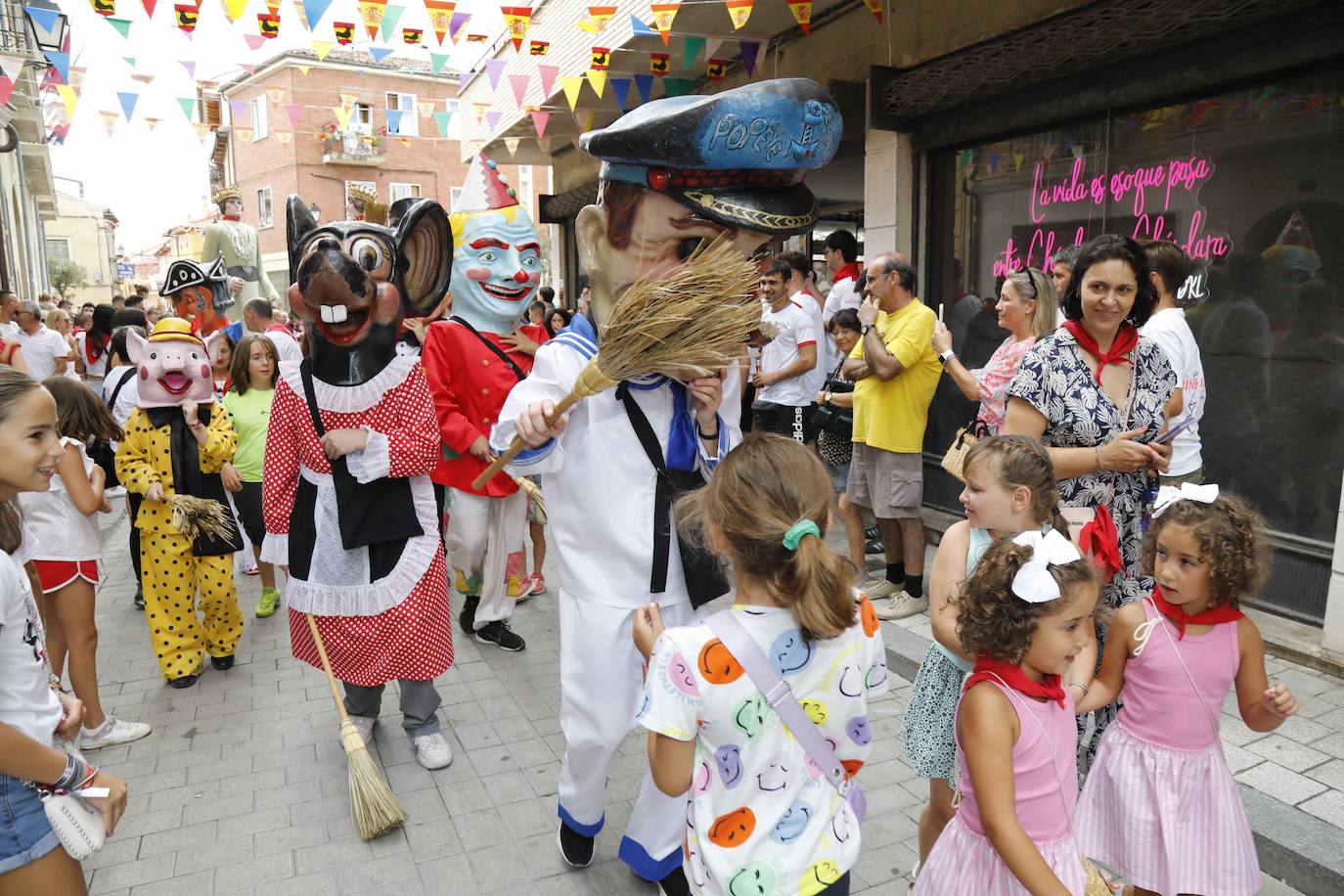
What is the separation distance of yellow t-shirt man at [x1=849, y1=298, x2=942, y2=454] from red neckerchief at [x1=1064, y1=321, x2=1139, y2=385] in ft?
6.36

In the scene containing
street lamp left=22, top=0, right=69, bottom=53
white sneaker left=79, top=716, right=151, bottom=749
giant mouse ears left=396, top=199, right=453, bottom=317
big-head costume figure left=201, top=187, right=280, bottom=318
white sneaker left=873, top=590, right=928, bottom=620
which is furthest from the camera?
big-head costume figure left=201, top=187, right=280, bottom=318

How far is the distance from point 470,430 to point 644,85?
246 inches

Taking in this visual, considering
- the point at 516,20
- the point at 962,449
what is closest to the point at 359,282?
the point at 962,449

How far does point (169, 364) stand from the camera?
171 inches

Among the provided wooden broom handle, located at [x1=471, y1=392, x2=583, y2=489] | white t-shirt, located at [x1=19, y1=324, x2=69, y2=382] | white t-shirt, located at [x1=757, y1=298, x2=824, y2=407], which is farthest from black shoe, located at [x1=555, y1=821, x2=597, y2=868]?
white t-shirt, located at [x1=19, y1=324, x2=69, y2=382]

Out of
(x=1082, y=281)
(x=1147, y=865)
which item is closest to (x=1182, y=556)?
(x=1147, y=865)

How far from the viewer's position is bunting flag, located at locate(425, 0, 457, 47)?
23.8ft

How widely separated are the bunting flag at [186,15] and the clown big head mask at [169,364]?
3432 mm

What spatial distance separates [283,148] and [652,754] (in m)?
32.5

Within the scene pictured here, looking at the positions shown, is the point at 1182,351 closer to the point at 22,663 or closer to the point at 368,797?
the point at 368,797

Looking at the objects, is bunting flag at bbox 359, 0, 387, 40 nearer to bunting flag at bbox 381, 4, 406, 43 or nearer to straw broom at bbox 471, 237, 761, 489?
bunting flag at bbox 381, 4, 406, 43

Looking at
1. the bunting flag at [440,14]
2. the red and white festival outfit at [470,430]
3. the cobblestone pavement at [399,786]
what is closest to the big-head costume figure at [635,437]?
the cobblestone pavement at [399,786]

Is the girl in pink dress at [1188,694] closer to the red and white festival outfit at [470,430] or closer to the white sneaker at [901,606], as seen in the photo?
the white sneaker at [901,606]

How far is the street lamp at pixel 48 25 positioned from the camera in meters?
6.70
